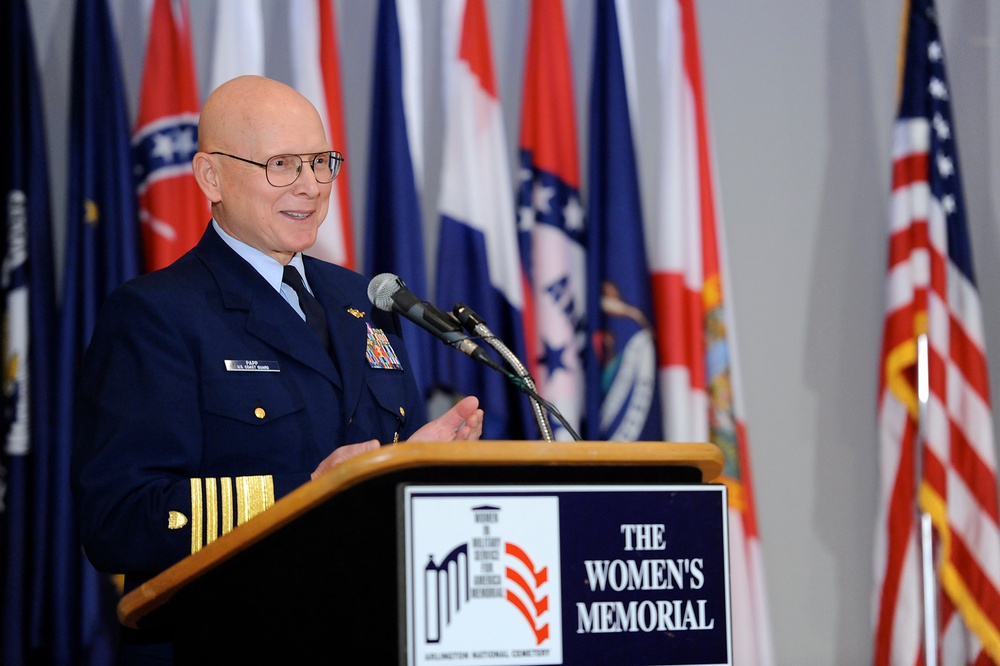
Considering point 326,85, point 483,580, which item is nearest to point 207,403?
point 483,580

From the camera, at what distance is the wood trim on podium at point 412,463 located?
3.91ft

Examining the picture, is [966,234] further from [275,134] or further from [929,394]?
[275,134]

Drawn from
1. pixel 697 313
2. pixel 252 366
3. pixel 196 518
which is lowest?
pixel 196 518

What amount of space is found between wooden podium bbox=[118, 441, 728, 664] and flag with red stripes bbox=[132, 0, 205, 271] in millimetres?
2131

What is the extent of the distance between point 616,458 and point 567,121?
2.56 meters

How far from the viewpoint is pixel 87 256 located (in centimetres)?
330

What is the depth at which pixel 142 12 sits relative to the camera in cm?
356

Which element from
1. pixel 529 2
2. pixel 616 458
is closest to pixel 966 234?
pixel 529 2

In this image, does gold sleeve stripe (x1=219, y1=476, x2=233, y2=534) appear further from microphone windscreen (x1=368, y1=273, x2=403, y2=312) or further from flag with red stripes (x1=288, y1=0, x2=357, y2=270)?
flag with red stripes (x1=288, y1=0, x2=357, y2=270)

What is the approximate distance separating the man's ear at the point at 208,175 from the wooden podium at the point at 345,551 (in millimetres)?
797

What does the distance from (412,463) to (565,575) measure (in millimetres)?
204

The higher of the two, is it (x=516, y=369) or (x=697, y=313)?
(x=697, y=313)

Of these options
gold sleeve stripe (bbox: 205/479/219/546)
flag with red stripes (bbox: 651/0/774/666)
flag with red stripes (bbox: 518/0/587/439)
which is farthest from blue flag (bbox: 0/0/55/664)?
gold sleeve stripe (bbox: 205/479/219/546)

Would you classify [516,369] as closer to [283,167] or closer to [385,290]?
[385,290]
